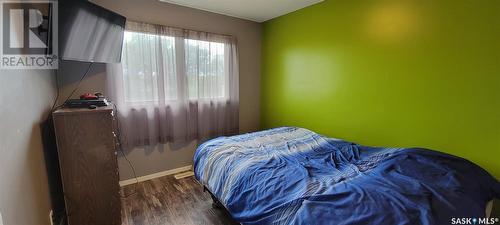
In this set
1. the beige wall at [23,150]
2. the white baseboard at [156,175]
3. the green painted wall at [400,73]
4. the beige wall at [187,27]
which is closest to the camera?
the beige wall at [23,150]

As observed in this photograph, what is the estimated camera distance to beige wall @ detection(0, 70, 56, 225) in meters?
0.99

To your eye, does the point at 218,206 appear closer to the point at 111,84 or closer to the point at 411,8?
the point at 111,84

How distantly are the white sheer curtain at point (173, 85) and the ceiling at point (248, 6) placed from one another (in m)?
0.34

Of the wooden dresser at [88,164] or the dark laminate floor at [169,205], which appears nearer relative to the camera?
the wooden dresser at [88,164]

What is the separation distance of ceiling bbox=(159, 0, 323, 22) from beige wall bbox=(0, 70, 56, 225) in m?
1.86

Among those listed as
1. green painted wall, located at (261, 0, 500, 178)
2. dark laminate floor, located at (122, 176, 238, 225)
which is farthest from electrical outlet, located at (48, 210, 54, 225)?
green painted wall, located at (261, 0, 500, 178)

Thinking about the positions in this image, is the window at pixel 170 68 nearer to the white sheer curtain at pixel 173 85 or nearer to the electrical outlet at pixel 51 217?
the white sheer curtain at pixel 173 85

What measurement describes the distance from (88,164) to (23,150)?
483 mm

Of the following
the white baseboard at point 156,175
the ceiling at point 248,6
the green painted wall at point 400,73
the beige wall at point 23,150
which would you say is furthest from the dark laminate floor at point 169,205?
the ceiling at point 248,6

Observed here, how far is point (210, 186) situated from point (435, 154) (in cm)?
182

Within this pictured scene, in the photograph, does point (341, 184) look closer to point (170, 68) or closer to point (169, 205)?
point (169, 205)

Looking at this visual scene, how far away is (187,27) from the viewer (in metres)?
2.94

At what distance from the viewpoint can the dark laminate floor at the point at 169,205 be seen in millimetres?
2053

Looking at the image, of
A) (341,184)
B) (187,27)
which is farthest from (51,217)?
Answer: (187,27)
